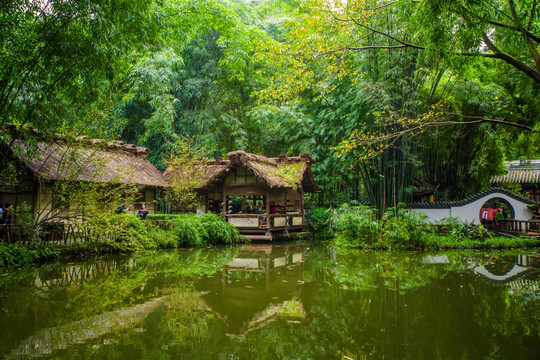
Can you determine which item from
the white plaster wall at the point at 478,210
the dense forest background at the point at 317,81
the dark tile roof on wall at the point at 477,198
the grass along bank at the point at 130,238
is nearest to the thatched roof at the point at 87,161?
the dense forest background at the point at 317,81

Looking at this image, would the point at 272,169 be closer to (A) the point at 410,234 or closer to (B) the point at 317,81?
(B) the point at 317,81

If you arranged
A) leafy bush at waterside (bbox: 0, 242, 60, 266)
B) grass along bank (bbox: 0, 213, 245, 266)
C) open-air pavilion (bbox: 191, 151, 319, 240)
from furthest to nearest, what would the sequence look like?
1. open-air pavilion (bbox: 191, 151, 319, 240)
2. grass along bank (bbox: 0, 213, 245, 266)
3. leafy bush at waterside (bbox: 0, 242, 60, 266)

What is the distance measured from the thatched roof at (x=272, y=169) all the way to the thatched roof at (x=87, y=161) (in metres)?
2.74

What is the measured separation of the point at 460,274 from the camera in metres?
7.94

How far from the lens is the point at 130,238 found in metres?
11.1

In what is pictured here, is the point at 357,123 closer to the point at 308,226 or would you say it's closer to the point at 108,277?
Result: the point at 308,226

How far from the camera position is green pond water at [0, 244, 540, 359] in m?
3.80

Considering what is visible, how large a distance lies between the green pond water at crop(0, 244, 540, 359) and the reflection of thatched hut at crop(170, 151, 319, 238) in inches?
283

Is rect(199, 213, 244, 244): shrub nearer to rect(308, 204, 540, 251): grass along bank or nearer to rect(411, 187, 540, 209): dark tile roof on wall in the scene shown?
rect(308, 204, 540, 251): grass along bank

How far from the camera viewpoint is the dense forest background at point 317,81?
21.4 ft

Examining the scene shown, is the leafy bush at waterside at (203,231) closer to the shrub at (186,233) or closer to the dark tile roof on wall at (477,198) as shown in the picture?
the shrub at (186,233)

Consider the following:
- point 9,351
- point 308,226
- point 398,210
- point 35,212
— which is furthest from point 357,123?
point 9,351

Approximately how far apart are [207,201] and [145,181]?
12.4 ft

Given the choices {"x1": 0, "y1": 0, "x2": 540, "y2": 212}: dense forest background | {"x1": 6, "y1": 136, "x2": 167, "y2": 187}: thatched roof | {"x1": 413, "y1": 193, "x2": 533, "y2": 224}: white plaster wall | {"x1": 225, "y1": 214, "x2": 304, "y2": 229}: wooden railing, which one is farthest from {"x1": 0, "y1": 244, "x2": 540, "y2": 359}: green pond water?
{"x1": 225, "y1": 214, "x2": 304, "y2": 229}: wooden railing
